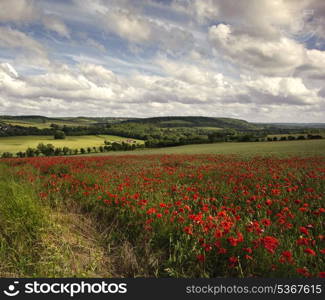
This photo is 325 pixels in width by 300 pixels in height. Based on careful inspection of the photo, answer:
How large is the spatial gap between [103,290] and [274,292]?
6.42 ft

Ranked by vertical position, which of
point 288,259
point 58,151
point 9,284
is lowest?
point 58,151

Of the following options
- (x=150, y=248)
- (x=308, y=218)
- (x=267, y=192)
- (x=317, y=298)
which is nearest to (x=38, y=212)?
(x=150, y=248)

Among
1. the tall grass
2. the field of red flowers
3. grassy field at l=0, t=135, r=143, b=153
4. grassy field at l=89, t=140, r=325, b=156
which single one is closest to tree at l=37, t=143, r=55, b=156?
grassy field at l=0, t=135, r=143, b=153

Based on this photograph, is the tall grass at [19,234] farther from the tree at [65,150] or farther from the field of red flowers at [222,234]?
the tree at [65,150]

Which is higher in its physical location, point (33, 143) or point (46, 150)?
point (33, 143)

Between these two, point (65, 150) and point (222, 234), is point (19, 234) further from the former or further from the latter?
point (65, 150)

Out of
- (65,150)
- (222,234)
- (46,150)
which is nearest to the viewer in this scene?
(222,234)

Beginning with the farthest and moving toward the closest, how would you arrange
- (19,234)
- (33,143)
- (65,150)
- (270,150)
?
(33,143), (65,150), (270,150), (19,234)

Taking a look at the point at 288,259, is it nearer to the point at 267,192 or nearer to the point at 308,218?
the point at 308,218

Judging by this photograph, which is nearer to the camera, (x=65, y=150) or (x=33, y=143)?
(x=65, y=150)

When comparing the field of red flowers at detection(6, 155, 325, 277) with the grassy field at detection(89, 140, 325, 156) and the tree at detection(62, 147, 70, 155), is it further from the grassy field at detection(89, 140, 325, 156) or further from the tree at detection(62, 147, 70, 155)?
the tree at detection(62, 147, 70, 155)

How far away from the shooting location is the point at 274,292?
2.31m

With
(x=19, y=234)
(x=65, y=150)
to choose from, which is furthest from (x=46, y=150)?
(x=19, y=234)

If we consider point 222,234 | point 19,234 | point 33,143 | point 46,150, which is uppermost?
point 222,234
